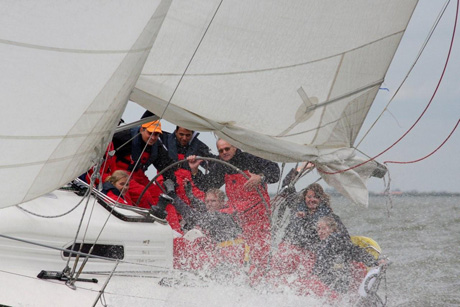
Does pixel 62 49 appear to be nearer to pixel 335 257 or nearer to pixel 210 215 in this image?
pixel 210 215

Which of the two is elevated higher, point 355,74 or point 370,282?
point 355,74

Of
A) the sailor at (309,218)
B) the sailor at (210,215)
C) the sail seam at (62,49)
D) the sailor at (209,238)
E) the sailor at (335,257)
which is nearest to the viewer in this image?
the sail seam at (62,49)

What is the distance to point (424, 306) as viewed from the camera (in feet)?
23.3

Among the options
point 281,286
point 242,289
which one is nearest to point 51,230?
point 242,289

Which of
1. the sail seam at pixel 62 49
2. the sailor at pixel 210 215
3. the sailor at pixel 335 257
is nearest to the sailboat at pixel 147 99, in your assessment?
the sail seam at pixel 62 49

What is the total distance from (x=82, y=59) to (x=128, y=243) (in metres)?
1.78

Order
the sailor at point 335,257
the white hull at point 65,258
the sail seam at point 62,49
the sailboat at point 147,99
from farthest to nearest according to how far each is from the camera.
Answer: the sailor at point 335,257 → the white hull at point 65,258 → the sailboat at point 147,99 → the sail seam at point 62,49

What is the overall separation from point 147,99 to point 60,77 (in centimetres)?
154

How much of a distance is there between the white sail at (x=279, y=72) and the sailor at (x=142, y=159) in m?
1.22

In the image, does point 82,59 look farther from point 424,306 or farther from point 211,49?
point 424,306

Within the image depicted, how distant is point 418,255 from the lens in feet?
34.0

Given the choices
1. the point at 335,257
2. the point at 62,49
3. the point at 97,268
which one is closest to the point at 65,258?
the point at 97,268

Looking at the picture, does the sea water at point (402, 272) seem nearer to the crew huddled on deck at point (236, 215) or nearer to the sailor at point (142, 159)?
the crew huddled on deck at point (236, 215)

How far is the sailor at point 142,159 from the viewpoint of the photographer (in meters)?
6.31
